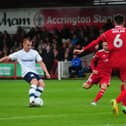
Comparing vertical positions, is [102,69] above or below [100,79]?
above

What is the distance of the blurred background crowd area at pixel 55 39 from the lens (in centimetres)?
3297

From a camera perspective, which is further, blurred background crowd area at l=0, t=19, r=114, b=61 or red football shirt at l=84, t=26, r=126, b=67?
blurred background crowd area at l=0, t=19, r=114, b=61

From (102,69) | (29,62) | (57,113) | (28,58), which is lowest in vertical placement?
(57,113)

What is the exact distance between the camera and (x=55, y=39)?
1367 inches

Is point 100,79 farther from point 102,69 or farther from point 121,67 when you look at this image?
point 121,67

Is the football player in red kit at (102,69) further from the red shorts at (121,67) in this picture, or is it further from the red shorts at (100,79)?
the red shorts at (121,67)

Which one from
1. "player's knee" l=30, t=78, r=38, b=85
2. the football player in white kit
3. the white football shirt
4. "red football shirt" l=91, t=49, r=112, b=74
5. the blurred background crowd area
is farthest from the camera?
the blurred background crowd area

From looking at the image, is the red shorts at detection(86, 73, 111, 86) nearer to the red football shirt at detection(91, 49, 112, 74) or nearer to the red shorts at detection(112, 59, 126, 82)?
the red football shirt at detection(91, 49, 112, 74)

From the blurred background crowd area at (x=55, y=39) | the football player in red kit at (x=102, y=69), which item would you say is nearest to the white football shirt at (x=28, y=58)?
the football player in red kit at (x=102, y=69)

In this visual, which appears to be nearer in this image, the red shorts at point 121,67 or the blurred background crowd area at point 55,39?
the red shorts at point 121,67

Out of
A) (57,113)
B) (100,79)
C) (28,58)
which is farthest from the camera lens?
(100,79)

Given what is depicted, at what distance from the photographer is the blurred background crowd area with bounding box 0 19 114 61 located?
108 feet

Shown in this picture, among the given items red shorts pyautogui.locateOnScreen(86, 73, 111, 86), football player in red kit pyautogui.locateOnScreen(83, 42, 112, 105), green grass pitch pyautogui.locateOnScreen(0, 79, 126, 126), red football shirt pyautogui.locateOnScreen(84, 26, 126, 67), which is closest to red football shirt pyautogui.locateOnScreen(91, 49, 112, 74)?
football player in red kit pyautogui.locateOnScreen(83, 42, 112, 105)

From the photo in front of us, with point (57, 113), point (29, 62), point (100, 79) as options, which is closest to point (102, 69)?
point (100, 79)
